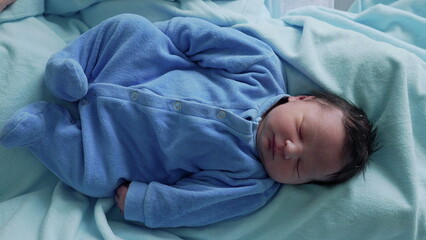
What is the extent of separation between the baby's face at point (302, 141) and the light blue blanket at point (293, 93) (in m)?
0.08

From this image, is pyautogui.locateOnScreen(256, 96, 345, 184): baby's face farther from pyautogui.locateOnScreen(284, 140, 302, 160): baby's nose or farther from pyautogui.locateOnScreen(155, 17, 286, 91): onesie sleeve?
pyautogui.locateOnScreen(155, 17, 286, 91): onesie sleeve

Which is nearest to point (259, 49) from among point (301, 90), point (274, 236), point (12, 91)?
point (301, 90)

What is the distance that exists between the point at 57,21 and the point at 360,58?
775 mm

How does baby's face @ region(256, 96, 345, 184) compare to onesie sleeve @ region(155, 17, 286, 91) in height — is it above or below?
below

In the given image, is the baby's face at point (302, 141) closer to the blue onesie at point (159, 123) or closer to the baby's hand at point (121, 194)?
the blue onesie at point (159, 123)

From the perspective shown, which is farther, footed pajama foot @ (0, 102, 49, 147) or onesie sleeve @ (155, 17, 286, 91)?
onesie sleeve @ (155, 17, 286, 91)

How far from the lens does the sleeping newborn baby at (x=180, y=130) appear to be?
0.92 meters

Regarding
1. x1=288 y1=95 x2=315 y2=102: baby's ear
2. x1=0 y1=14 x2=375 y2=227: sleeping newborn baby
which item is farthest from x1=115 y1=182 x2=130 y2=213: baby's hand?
x1=288 y1=95 x2=315 y2=102: baby's ear

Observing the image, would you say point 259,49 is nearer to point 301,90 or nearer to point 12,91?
point 301,90

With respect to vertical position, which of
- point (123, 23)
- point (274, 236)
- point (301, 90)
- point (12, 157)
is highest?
point (123, 23)

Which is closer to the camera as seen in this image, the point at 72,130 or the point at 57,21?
the point at 72,130

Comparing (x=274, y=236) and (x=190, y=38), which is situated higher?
(x=190, y=38)

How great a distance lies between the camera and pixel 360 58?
101cm

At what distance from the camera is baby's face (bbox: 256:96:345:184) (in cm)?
91
